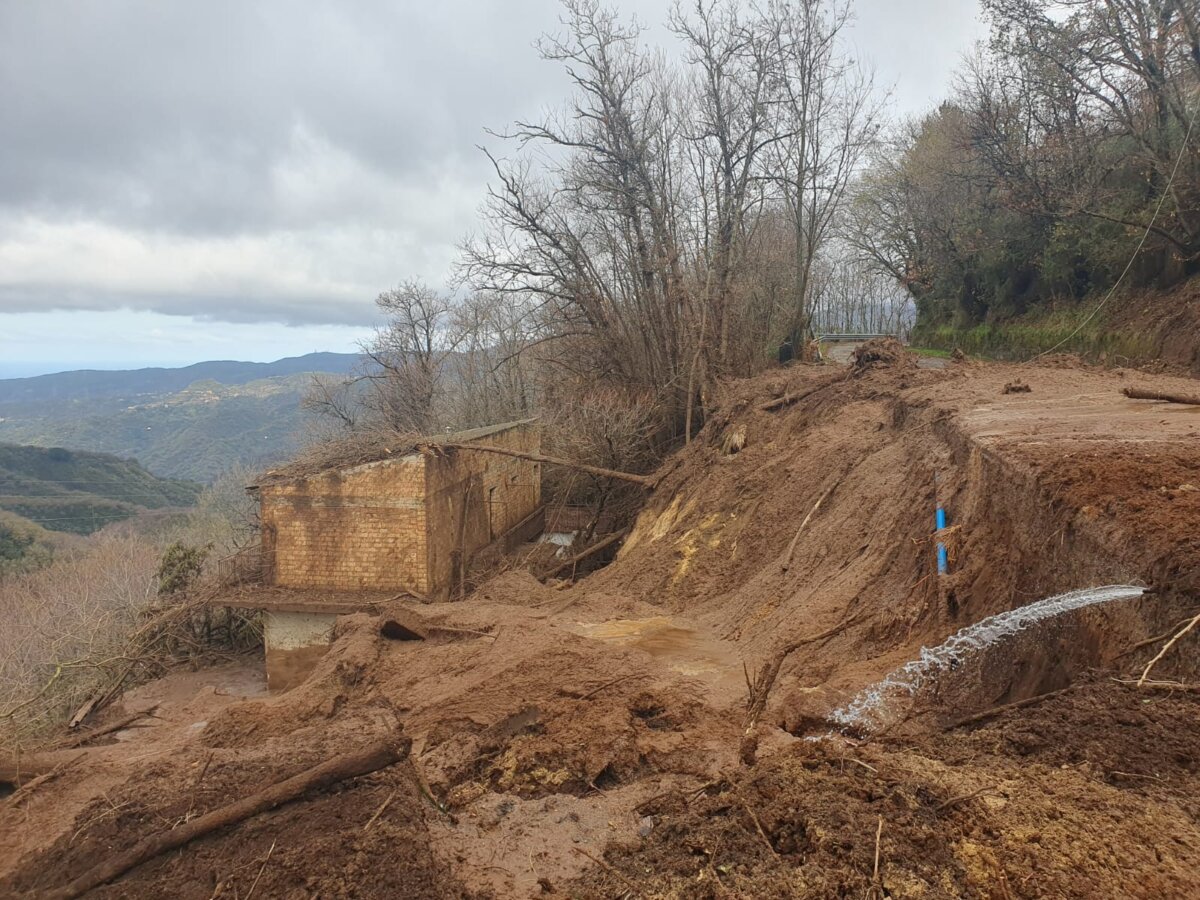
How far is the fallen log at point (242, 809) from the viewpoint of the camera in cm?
345

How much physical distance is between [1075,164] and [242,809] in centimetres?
1986

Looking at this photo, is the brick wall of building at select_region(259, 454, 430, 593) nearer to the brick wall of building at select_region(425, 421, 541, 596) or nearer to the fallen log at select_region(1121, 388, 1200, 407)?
the brick wall of building at select_region(425, 421, 541, 596)

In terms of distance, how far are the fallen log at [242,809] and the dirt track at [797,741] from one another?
0.06 metres

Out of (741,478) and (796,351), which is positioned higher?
(796,351)

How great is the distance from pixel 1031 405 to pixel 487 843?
7.61m

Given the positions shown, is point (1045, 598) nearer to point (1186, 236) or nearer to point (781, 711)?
point (781, 711)

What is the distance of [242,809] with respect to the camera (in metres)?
3.71

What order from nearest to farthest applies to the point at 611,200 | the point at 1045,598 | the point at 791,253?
the point at 1045,598, the point at 611,200, the point at 791,253

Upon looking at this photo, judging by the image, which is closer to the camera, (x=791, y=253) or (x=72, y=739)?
(x=72, y=739)

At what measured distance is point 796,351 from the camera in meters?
25.0

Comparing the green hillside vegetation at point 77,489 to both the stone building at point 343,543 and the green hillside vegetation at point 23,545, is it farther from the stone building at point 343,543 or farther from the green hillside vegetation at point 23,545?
the stone building at point 343,543

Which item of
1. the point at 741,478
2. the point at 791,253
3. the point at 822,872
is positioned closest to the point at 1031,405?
the point at 741,478

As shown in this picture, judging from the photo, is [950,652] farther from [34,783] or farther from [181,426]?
[181,426]

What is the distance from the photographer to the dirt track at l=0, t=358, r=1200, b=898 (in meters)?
2.65
